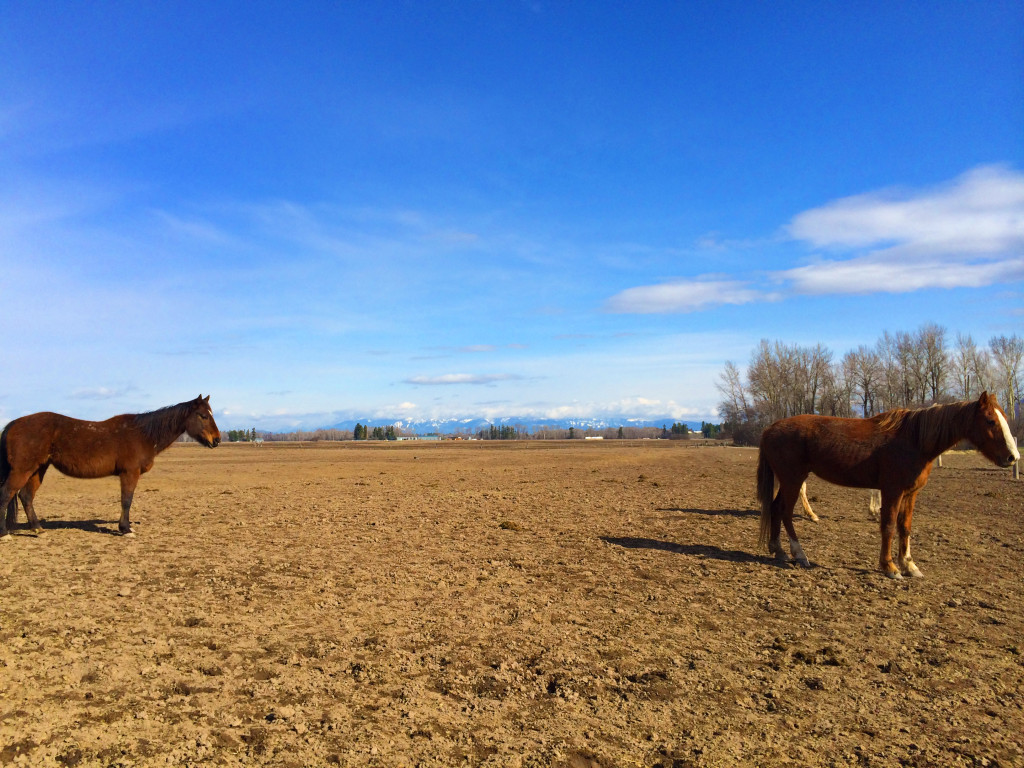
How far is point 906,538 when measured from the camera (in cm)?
820

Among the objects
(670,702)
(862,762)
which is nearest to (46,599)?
(670,702)

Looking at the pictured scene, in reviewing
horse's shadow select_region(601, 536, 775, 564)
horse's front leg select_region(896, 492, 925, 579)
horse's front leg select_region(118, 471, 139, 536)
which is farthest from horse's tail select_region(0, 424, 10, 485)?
horse's front leg select_region(896, 492, 925, 579)

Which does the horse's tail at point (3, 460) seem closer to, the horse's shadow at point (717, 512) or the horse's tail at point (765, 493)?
the horse's tail at point (765, 493)

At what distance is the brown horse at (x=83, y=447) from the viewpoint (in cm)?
984

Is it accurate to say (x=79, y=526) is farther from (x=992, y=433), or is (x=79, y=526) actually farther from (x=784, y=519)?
(x=992, y=433)

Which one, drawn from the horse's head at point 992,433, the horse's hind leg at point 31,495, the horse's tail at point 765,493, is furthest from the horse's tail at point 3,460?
the horse's head at point 992,433

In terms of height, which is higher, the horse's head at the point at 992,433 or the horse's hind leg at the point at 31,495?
the horse's head at the point at 992,433

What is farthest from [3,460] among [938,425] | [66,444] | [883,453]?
[938,425]

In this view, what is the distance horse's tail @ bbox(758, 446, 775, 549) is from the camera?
9.27m

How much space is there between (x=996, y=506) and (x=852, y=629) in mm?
11362

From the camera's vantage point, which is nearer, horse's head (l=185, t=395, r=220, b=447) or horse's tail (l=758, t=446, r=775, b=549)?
horse's tail (l=758, t=446, r=775, b=549)

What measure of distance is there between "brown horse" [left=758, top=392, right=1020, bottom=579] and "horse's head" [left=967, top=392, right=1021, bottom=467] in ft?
0.03

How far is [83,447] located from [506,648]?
8.53 meters

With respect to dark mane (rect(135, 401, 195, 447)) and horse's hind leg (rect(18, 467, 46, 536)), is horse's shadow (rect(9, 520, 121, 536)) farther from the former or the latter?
dark mane (rect(135, 401, 195, 447))
